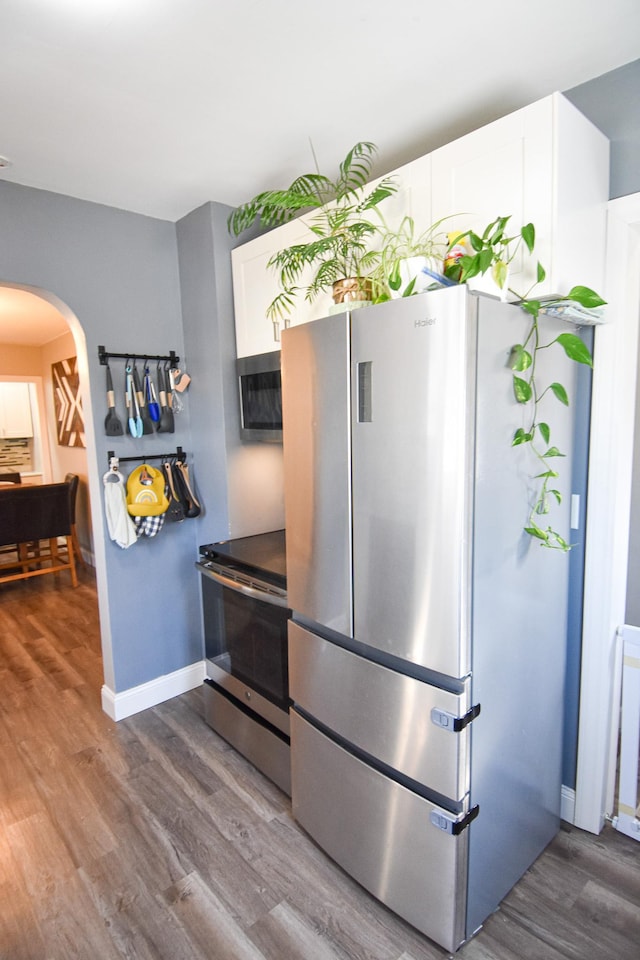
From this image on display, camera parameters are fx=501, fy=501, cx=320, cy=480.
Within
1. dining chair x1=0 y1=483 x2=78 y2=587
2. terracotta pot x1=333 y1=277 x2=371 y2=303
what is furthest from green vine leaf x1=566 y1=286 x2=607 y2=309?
dining chair x1=0 y1=483 x2=78 y2=587

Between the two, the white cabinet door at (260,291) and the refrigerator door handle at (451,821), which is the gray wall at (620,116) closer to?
the white cabinet door at (260,291)

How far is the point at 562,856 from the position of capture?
173 centimetres

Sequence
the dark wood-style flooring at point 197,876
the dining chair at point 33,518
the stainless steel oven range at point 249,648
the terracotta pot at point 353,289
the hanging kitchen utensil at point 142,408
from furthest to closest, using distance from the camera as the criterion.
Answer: the dining chair at point 33,518 < the hanging kitchen utensil at point 142,408 < the stainless steel oven range at point 249,648 < the terracotta pot at point 353,289 < the dark wood-style flooring at point 197,876

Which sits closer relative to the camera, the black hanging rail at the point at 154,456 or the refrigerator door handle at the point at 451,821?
the refrigerator door handle at the point at 451,821

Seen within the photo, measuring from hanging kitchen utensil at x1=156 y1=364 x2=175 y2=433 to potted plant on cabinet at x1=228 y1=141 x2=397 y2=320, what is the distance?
917mm

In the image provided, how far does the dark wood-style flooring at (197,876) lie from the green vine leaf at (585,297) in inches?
70.8

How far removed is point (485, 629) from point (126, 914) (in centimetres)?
143

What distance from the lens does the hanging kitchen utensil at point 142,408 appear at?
2529 millimetres

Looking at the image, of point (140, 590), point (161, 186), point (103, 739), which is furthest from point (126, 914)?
point (161, 186)

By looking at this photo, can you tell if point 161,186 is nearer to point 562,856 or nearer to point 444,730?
point 444,730

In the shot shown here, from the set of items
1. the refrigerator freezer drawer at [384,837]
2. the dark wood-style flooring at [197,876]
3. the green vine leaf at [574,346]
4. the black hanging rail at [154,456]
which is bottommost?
the dark wood-style flooring at [197,876]

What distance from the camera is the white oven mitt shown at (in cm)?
240

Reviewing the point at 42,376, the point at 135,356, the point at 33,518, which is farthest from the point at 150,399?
the point at 42,376

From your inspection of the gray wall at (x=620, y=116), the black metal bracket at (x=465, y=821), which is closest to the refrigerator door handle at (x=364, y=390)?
the gray wall at (x=620, y=116)
